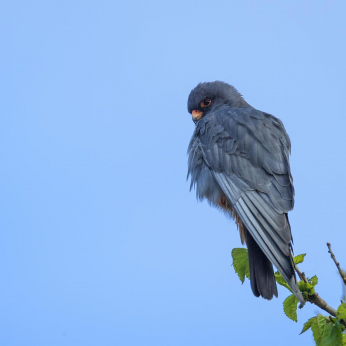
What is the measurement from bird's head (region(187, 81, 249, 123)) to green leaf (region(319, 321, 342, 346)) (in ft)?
10.5

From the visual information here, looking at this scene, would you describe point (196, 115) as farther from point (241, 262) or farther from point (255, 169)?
point (241, 262)

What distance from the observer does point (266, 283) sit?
3219 millimetres

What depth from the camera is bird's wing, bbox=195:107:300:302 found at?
11.2ft

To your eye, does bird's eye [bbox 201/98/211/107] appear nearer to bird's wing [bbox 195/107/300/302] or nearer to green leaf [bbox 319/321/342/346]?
bird's wing [bbox 195/107/300/302]

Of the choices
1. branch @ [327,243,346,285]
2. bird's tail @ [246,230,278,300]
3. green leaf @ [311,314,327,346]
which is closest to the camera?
branch @ [327,243,346,285]

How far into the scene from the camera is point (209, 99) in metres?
5.42

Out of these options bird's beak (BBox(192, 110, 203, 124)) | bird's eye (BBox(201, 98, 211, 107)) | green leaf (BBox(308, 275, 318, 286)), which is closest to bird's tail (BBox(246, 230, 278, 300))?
green leaf (BBox(308, 275, 318, 286))

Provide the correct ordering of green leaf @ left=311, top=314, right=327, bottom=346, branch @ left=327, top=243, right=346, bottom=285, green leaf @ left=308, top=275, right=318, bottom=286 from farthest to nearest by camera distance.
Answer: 1. green leaf @ left=308, top=275, right=318, bottom=286
2. green leaf @ left=311, top=314, right=327, bottom=346
3. branch @ left=327, top=243, right=346, bottom=285

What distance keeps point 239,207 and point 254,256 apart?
53cm

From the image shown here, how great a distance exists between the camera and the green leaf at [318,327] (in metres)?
2.54

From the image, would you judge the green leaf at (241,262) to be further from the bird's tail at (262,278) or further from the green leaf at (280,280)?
the green leaf at (280,280)

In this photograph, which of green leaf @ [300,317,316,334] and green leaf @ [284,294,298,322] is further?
green leaf @ [284,294,298,322]

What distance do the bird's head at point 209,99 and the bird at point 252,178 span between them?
0.09 metres

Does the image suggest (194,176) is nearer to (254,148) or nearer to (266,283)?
(254,148)
